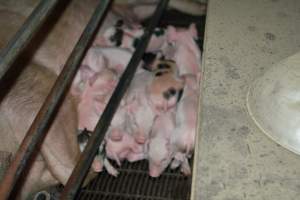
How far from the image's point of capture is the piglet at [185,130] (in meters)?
1.86

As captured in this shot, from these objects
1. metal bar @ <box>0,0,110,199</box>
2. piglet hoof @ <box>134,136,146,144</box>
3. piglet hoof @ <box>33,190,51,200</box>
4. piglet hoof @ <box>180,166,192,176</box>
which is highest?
metal bar @ <box>0,0,110,199</box>

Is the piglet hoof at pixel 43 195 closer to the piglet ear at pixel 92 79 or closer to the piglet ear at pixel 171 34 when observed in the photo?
the piglet ear at pixel 92 79

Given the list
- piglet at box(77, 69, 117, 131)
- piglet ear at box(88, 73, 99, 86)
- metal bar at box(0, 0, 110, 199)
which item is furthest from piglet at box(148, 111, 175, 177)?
metal bar at box(0, 0, 110, 199)

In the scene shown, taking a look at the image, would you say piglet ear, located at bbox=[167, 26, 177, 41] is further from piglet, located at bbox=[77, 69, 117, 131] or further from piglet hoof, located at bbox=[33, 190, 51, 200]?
piglet hoof, located at bbox=[33, 190, 51, 200]

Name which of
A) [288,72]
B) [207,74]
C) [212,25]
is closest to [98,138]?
[207,74]

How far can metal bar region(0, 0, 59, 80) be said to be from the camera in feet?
3.62

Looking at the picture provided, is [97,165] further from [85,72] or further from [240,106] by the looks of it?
[240,106]

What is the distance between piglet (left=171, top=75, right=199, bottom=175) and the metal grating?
7cm

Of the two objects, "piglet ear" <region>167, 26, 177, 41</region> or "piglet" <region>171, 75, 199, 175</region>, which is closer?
"piglet" <region>171, 75, 199, 175</region>

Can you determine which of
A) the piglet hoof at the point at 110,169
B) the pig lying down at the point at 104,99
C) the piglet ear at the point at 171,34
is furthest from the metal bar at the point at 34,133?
the piglet ear at the point at 171,34

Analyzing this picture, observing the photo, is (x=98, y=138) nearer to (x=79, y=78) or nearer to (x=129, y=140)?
(x=129, y=140)

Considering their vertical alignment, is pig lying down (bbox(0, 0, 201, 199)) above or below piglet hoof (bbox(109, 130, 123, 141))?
above

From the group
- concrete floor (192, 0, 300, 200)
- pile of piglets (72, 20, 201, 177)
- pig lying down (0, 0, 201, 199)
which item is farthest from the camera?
pile of piglets (72, 20, 201, 177)

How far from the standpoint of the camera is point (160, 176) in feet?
6.53
